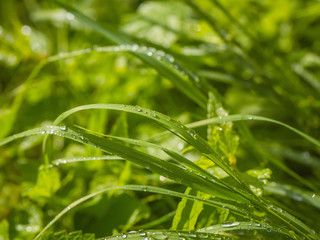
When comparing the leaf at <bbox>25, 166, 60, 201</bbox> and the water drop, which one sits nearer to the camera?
the water drop

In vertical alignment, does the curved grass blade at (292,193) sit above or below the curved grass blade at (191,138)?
below

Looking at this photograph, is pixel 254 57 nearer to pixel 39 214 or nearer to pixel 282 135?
pixel 282 135

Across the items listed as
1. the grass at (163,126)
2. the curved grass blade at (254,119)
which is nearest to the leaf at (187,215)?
the grass at (163,126)

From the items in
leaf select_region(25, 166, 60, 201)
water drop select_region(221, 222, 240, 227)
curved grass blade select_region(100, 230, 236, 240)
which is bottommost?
curved grass blade select_region(100, 230, 236, 240)

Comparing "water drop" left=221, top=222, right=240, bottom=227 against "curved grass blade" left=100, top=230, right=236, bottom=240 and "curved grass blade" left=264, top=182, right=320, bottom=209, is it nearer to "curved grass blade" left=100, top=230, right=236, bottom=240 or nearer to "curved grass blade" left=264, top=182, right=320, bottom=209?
"curved grass blade" left=100, top=230, right=236, bottom=240

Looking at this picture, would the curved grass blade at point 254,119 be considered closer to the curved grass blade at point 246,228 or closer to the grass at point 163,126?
the grass at point 163,126

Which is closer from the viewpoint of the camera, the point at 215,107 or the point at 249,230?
the point at 249,230

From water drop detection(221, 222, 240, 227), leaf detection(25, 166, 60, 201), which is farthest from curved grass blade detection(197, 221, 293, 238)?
leaf detection(25, 166, 60, 201)

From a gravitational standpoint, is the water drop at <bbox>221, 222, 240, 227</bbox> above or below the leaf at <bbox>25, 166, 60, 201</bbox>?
below

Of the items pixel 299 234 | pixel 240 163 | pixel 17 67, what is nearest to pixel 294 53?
pixel 240 163
